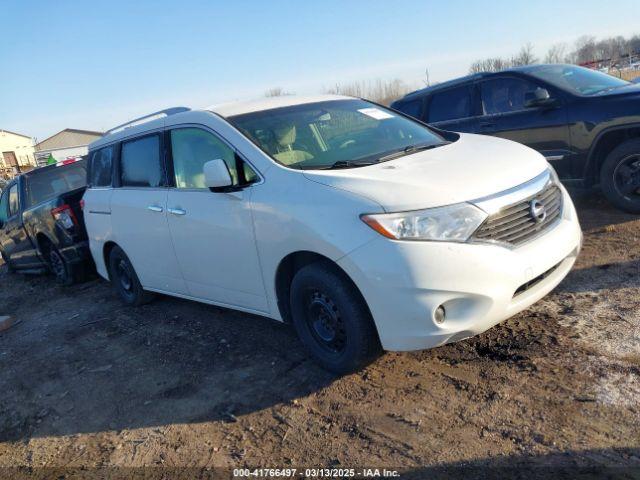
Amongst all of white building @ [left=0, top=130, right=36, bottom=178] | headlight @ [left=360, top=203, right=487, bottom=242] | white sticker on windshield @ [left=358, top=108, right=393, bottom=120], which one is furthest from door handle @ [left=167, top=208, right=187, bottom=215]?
white building @ [left=0, top=130, right=36, bottom=178]

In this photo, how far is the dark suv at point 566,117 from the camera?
5.61m

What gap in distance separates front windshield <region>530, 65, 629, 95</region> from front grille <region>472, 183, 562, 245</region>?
337 cm

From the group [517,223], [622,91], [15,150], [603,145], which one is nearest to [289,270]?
[517,223]

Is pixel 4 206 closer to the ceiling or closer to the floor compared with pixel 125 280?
closer to the ceiling

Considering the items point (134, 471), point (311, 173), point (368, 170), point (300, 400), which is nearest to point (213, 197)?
point (311, 173)

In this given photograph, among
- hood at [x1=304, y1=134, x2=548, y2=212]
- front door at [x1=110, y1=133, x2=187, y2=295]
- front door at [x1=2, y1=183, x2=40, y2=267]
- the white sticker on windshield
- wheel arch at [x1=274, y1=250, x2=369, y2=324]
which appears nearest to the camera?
hood at [x1=304, y1=134, x2=548, y2=212]

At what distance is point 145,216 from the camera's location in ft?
15.9

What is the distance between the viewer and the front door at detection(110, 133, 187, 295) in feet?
15.3

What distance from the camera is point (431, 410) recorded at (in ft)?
9.88

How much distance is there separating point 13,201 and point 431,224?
784 centimetres

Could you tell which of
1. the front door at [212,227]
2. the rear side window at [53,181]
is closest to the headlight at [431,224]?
the front door at [212,227]

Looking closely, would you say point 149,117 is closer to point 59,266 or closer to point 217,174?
point 217,174

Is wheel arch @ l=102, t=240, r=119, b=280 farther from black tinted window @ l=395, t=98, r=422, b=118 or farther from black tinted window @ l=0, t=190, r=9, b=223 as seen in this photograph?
black tinted window @ l=395, t=98, r=422, b=118

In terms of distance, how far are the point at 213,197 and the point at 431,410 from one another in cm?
212
